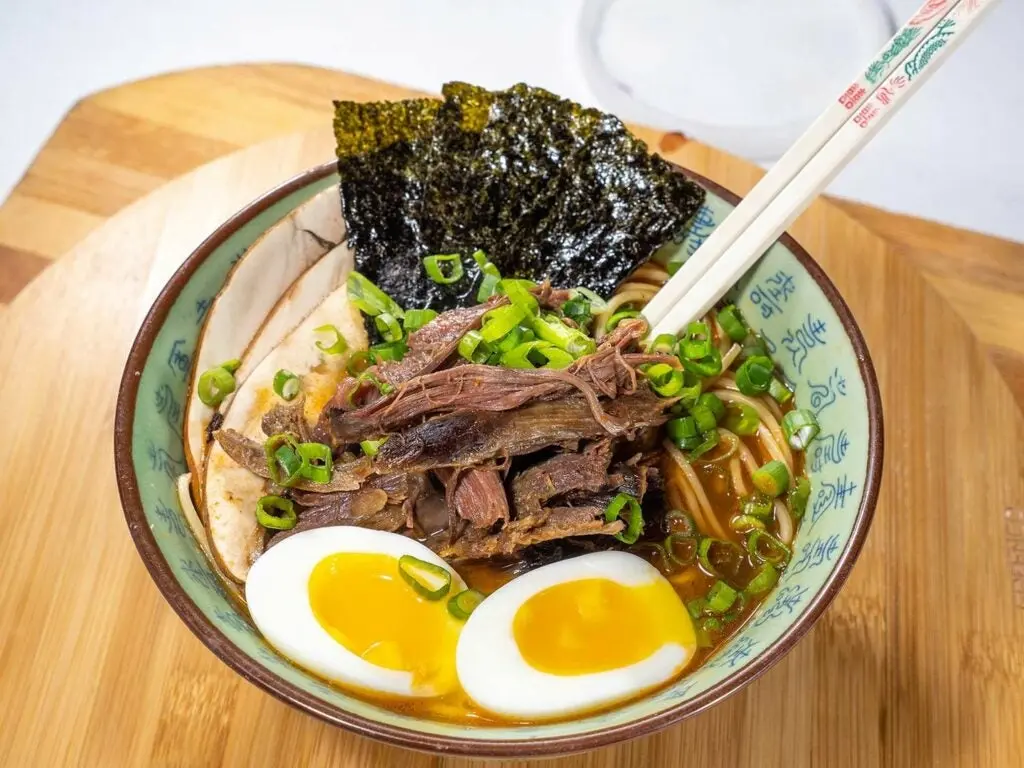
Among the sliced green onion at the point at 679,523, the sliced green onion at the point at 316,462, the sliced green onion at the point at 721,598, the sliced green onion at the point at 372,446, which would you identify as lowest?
the sliced green onion at the point at 316,462

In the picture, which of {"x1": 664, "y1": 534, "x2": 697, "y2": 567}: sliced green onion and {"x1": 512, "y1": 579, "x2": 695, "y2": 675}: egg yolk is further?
{"x1": 664, "y1": 534, "x2": 697, "y2": 567}: sliced green onion

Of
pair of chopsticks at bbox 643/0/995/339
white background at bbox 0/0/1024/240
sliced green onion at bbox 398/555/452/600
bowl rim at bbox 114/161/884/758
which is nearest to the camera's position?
bowl rim at bbox 114/161/884/758

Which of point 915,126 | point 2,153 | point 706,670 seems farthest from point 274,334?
point 915,126

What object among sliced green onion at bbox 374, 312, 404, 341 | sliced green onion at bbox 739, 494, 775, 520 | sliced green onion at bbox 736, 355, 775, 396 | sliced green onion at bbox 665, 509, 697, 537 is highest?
sliced green onion at bbox 736, 355, 775, 396

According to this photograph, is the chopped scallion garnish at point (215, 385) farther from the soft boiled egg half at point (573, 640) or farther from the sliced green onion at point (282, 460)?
the soft boiled egg half at point (573, 640)

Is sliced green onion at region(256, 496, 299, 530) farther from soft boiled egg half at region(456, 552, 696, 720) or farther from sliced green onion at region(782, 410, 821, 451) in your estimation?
sliced green onion at region(782, 410, 821, 451)

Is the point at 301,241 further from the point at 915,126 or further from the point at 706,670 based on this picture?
the point at 915,126

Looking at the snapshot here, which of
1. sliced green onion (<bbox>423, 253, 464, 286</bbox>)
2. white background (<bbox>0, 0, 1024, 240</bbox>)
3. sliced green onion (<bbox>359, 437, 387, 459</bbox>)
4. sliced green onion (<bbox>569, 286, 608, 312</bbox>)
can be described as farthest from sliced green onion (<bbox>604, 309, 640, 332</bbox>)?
white background (<bbox>0, 0, 1024, 240</bbox>)

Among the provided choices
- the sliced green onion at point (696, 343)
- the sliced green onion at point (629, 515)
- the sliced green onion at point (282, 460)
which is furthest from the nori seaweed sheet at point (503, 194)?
the sliced green onion at point (629, 515)
